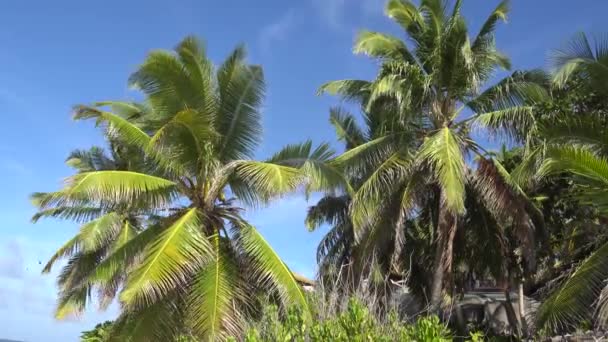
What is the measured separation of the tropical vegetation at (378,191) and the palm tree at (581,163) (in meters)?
0.03

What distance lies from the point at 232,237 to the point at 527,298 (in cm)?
1117

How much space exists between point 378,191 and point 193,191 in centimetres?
442

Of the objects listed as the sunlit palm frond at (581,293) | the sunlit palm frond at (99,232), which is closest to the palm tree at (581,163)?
the sunlit palm frond at (581,293)

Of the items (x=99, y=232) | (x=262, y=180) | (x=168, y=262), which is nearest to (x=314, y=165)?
(x=262, y=180)

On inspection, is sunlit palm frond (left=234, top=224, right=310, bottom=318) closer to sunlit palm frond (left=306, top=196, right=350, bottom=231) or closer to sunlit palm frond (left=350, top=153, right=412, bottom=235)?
sunlit palm frond (left=350, top=153, right=412, bottom=235)

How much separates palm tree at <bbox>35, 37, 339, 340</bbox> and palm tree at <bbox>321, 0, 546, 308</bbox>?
2294 millimetres

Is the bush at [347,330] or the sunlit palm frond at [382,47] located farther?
the sunlit palm frond at [382,47]

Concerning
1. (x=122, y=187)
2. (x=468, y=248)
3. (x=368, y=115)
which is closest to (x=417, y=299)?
(x=468, y=248)

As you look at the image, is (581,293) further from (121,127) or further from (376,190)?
(121,127)

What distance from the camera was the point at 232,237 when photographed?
14406mm

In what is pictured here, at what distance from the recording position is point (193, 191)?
14.7 m

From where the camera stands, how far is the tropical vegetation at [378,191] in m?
12.6

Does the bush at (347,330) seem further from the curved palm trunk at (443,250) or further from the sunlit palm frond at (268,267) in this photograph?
the curved palm trunk at (443,250)

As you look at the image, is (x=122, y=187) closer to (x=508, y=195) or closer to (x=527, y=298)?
(x=508, y=195)
